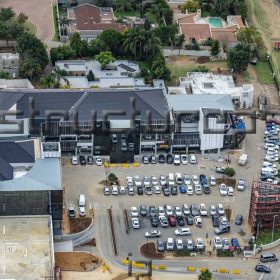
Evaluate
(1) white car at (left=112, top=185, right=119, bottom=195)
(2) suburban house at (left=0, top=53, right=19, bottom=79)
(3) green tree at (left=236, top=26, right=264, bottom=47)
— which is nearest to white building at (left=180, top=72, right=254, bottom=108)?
(3) green tree at (left=236, top=26, right=264, bottom=47)

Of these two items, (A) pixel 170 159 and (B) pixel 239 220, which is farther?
(A) pixel 170 159

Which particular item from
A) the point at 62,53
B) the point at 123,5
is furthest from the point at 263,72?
the point at 62,53

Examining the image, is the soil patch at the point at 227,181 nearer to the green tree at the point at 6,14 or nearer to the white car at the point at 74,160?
the white car at the point at 74,160

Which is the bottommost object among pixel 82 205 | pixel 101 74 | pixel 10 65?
pixel 82 205

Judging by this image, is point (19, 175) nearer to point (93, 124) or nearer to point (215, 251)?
point (93, 124)

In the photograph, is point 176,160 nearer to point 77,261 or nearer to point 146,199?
point 146,199

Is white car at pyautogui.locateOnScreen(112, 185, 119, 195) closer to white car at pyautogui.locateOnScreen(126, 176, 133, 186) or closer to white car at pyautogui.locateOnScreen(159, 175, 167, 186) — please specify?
white car at pyautogui.locateOnScreen(126, 176, 133, 186)

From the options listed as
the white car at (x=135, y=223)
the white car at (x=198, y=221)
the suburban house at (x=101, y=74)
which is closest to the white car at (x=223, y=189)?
the white car at (x=198, y=221)
